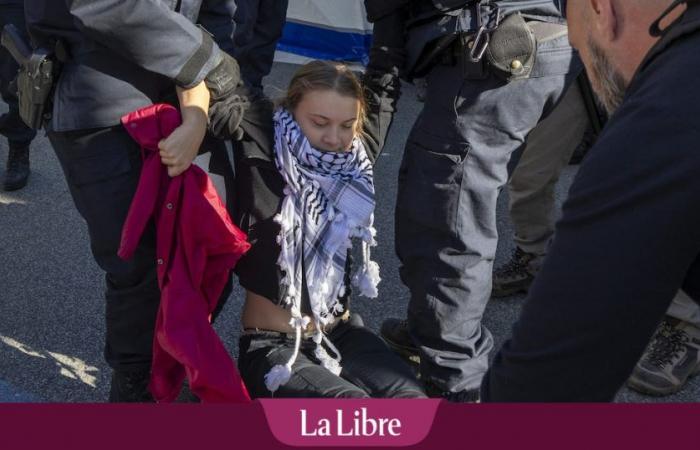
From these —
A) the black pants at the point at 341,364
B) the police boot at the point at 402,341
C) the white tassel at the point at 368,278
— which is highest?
the white tassel at the point at 368,278

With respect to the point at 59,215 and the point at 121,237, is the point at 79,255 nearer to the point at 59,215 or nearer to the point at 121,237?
the point at 59,215

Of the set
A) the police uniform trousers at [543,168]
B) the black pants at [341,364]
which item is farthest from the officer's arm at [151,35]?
the police uniform trousers at [543,168]

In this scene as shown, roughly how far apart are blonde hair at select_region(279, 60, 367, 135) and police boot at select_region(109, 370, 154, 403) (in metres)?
0.81

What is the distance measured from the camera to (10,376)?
2.50 meters

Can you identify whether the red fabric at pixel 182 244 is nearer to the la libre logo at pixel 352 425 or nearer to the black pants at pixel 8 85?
the la libre logo at pixel 352 425

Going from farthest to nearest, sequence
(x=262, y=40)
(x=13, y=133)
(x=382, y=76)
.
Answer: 1. (x=262, y=40)
2. (x=13, y=133)
3. (x=382, y=76)

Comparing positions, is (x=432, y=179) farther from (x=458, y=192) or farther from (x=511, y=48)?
(x=511, y=48)

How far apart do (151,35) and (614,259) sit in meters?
1.20

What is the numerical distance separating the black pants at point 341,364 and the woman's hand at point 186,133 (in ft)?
1.79

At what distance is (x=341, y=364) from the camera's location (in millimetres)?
2133

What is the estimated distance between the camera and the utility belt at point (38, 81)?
186cm

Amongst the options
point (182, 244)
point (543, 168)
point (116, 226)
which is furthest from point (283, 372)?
point (543, 168)

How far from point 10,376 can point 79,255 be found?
2.71 ft

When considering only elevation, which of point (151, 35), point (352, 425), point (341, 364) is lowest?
point (341, 364)
